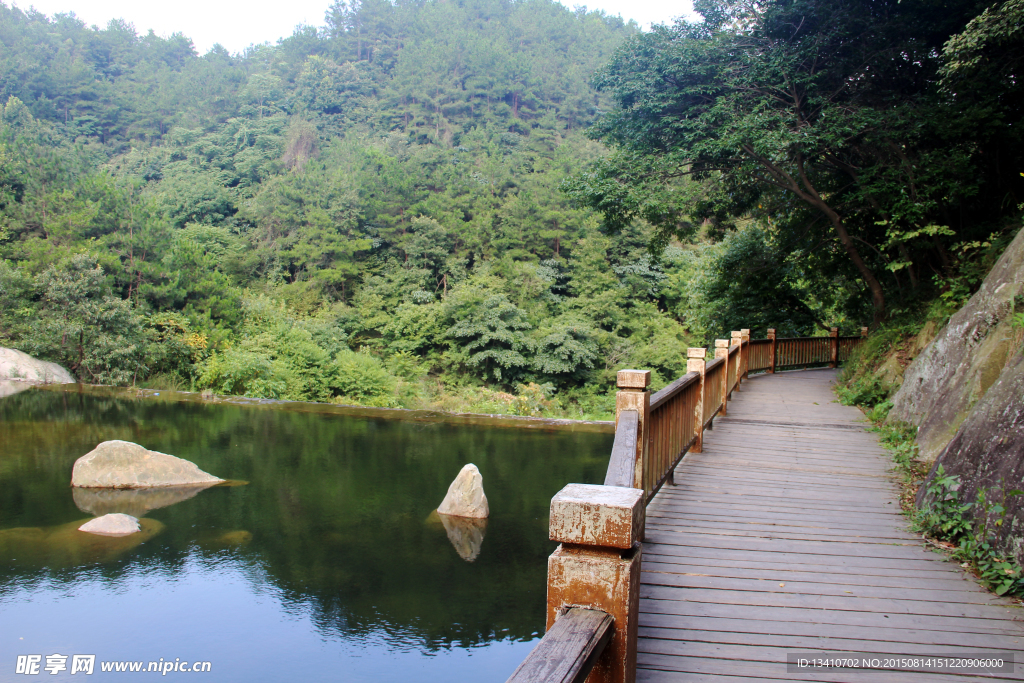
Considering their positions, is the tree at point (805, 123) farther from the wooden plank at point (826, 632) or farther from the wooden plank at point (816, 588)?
the wooden plank at point (826, 632)

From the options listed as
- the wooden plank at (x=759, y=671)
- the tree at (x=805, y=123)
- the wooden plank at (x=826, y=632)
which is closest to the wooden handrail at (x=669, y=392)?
the wooden plank at (x=826, y=632)

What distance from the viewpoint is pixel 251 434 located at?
1506cm

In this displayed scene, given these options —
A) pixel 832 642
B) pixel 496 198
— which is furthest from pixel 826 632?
pixel 496 198

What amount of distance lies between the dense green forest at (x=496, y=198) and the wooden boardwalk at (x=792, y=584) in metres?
6.30

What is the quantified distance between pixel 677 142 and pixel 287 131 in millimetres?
36617

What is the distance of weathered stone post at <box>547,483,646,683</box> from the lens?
1556 millimetres

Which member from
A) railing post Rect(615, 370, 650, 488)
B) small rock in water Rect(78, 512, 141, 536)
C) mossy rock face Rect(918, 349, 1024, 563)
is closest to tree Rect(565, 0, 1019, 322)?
mossy rock face Rect(918, 349, 1024, 563)

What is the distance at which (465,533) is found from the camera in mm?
9477

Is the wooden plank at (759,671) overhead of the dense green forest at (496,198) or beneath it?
beneath

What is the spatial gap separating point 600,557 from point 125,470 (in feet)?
38.0

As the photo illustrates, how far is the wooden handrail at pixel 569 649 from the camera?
4.20ft

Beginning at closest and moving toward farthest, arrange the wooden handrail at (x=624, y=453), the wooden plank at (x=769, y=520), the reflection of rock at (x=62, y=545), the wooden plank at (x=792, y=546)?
the wooden handrail at (x=624, y=453), the wooden plank at (x=792, y=546), the wooden plank at (x=769, y=520), the reflection of rock at (x=62, y=545)

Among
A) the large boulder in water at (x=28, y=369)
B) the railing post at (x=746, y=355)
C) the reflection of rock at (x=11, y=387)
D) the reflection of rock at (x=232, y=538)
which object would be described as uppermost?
the railing post at (x=746, y=355)

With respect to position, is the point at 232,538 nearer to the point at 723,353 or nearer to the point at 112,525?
the point at 112,525
